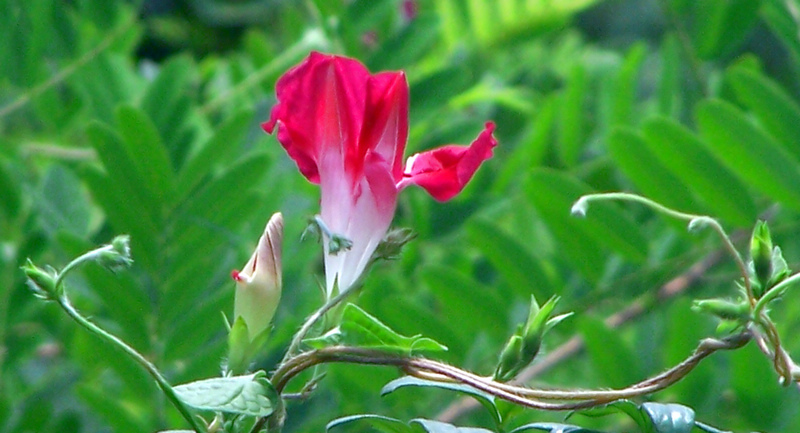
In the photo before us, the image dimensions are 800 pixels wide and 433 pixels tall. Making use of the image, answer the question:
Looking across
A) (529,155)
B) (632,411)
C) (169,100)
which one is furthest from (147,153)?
(632,411)

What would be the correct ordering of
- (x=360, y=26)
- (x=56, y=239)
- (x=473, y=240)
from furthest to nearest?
(x=360, y=26)
(x=473, y=240)
(x=56, y=239)

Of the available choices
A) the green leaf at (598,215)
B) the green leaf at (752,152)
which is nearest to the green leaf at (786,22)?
the green leaf at (752,152)

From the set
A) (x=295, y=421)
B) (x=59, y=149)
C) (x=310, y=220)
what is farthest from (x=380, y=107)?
(x=59, y=149)

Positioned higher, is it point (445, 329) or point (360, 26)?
point (360, 26)

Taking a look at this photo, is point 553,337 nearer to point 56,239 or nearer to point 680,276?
point 680,276

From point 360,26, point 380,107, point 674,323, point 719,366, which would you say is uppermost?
point 380,107
